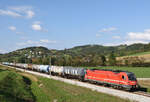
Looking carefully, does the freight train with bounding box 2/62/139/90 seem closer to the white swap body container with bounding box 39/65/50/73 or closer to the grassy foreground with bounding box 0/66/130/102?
the grassy foreground with bounding box 0/66/130/102

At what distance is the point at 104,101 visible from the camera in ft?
85.4

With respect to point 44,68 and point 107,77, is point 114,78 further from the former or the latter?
point 44,68

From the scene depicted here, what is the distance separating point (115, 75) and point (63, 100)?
12195 millimetres

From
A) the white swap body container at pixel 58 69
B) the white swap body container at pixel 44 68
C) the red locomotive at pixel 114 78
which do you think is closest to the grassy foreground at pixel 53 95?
the red locomotive at pixel 114 78

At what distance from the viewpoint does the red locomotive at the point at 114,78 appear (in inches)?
1292

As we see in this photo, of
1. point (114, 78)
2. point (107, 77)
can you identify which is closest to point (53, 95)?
point (107, 77)

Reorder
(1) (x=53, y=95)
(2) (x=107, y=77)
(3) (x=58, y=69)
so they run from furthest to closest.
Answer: (3) (x=58, y=69)
(2) (x=107, y=77)
(1) (x=53, y=95)

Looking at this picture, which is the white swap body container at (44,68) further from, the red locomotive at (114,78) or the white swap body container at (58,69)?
the red locomotive at (114,78)

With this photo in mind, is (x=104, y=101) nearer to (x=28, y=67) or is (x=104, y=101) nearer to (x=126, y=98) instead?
(x=126, y=98)

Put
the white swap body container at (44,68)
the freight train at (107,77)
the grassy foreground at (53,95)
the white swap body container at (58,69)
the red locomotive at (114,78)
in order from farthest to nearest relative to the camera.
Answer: the white swap body container at (44,68), the white swap body container at (58,69), the freight train at (107,77), the red locomotive at (114,78), the grassy foreground at (53,95)

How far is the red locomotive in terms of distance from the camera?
3282 cm

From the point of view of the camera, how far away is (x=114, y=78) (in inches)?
1443

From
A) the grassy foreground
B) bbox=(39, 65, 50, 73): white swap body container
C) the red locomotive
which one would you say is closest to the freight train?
the red locomotive

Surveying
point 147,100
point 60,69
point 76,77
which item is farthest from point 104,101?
point 60,69
